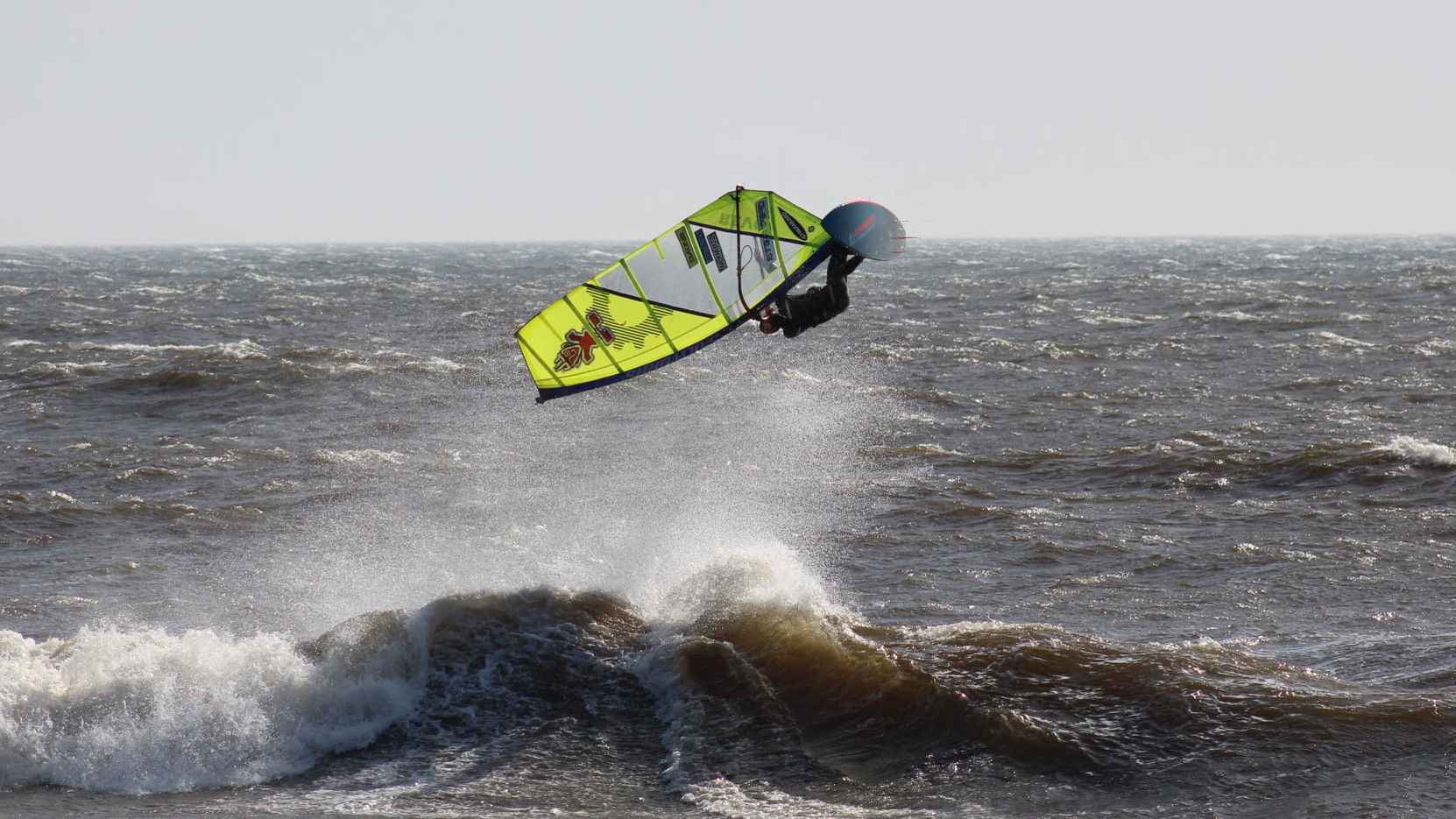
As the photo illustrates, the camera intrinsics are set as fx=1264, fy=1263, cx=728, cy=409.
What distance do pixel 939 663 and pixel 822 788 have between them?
2.00 metres

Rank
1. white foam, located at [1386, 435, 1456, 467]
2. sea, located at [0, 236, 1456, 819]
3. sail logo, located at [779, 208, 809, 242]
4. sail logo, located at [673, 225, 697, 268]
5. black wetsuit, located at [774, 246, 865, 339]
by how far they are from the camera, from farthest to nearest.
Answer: white foam, located at [1386, 435, 1456, 467], sail logo, located at [673, 225, 697, 268], sail logo, located at [779, 208, 809, 242], black wetsuit, located at [774, 246, 865, 339], sea, located at [0, 236, 1456, 819]

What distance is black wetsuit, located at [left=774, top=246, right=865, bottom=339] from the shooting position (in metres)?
11.4

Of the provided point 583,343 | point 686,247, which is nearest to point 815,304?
point 686,247

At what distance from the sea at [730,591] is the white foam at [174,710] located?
0.03 metres

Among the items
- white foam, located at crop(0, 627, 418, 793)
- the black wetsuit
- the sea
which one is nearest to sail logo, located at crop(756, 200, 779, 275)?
the black wetsuit

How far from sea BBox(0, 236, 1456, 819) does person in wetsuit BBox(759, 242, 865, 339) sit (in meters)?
2.19

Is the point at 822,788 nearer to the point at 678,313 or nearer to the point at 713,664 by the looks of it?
the point at 713,664

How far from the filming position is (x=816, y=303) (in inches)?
451

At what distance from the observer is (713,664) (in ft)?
31.9

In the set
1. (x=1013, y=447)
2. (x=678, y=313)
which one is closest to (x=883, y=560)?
(x=678, y=313)

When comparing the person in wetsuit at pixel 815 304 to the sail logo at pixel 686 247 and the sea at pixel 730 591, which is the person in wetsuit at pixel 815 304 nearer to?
the sail logo at pixel 686 247

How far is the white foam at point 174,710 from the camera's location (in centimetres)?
823

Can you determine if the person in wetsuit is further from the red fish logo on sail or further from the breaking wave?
the breaking wave

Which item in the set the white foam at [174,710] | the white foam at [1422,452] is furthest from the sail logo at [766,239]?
the white foam at [1422,452]
